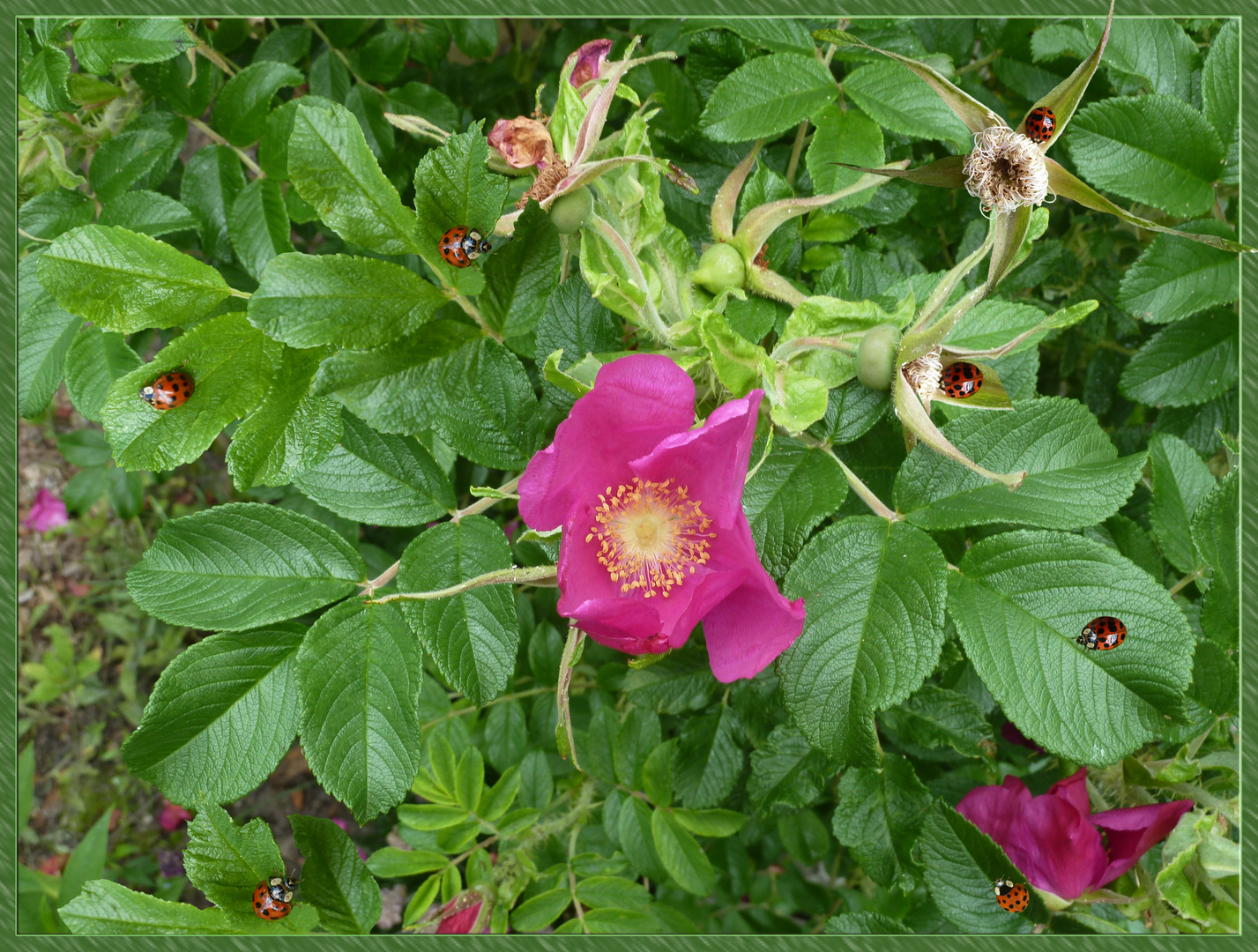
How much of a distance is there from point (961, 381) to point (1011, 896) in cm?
87

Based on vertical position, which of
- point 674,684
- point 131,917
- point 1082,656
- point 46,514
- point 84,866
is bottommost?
point 84,866

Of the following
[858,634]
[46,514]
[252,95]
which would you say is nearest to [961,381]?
[858,634]

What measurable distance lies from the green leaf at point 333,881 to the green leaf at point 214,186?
1.16m

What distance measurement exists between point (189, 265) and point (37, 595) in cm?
349

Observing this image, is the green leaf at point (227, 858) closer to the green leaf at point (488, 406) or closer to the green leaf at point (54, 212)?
the green leaf at point (488, 406)

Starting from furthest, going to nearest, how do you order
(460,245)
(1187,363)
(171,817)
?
(171,817) → (1187,363) → (460,245)

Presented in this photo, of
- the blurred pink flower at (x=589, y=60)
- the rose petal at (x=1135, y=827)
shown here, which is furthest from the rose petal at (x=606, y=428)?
the rose petal at (x=1135, y=827)

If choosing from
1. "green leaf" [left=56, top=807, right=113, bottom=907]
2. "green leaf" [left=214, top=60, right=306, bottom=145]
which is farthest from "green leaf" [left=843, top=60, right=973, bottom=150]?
"green leaf" [left=56, top=807, right=113, bottom=907]

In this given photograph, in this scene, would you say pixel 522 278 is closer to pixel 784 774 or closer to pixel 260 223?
pixel 260 223

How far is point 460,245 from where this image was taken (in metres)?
1.22

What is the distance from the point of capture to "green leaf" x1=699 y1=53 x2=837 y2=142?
1471mm

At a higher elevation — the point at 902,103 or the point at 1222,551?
the point at 902,103

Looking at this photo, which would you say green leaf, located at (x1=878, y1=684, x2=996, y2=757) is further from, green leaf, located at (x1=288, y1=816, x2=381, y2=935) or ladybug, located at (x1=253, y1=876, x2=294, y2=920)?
ladybug, located at (x1=253, y1=876, x2=294, y2=920)

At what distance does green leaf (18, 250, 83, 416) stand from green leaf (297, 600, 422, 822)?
86cm
